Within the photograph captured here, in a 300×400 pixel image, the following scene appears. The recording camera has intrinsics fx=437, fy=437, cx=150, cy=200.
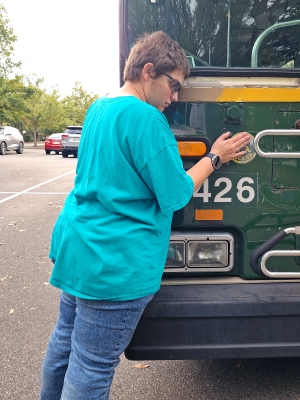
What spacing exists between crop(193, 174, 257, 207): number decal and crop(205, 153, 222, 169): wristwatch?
17cm

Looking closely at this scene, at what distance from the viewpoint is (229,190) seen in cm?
207

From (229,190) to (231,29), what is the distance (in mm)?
852

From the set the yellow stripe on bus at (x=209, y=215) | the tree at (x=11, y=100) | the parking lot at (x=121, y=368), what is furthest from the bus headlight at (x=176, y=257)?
the tree at (x=11, y=100)

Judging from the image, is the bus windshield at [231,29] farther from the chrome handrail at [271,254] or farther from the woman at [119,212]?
the chrome handrail at [271,254]

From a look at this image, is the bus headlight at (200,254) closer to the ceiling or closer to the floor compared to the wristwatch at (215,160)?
closer to the floor

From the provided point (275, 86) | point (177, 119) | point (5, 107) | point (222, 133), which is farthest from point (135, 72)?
point (5, 107)

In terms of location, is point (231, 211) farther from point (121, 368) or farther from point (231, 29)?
point (121, 368)

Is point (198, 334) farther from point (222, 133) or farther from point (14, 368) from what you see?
point (14, 368)

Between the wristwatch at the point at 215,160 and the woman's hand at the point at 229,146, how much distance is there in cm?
3

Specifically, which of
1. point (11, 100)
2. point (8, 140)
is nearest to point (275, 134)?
point (8, 140)

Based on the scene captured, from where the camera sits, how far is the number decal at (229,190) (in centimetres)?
205

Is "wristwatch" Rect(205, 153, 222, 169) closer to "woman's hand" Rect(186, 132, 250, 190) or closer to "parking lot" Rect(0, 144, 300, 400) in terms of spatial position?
"woman's hand" Rect(186, 132, 250, 190)

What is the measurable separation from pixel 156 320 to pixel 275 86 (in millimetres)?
1197

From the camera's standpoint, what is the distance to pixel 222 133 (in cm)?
203
